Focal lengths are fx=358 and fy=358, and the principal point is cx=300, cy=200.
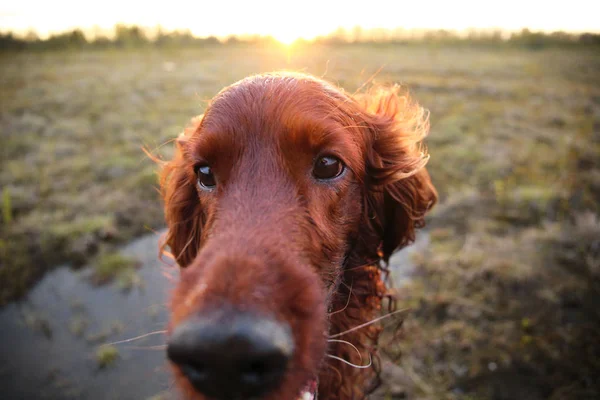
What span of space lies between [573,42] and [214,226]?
44136mm

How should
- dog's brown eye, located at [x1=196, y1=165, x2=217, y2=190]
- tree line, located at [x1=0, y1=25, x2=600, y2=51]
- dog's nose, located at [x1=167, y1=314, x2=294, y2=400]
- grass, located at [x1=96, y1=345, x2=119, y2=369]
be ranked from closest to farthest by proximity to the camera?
dog's nose, located at [x1=167, y1=314, x2=294, y2=400] < dog's brown eye, located at [x1=196, y1=165, x2=217, y2=190] < grass, located at [x1=96, y1=345, x2=119, y2=369] < tree line, located at [x1=0, y1=25, x2=600, y2=51]

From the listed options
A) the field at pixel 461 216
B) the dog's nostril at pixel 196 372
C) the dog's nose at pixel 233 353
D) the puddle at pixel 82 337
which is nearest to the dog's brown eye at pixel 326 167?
the dog's nose at pixel 233 353

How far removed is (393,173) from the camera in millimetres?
2131

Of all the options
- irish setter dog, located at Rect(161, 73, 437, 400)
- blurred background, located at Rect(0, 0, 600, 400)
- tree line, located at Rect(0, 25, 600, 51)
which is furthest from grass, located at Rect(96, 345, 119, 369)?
tree line, located at Rect(0, 25, 600, 51)

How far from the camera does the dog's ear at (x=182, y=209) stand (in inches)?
88.4

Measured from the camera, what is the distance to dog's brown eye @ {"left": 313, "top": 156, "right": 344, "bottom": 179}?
170 centimetres

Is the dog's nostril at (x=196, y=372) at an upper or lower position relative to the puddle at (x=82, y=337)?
upper

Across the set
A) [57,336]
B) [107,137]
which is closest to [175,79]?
[107,137]

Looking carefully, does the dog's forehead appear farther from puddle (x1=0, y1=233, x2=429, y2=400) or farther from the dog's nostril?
puddle (x1=0, y1=233, x2=429, y2=400)

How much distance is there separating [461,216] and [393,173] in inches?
155

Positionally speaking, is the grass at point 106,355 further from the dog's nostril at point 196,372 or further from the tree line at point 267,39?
the tree line at point 267,39

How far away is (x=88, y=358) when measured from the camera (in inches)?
137

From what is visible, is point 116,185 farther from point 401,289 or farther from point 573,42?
point 573,42

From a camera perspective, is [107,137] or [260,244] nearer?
[260,244]
